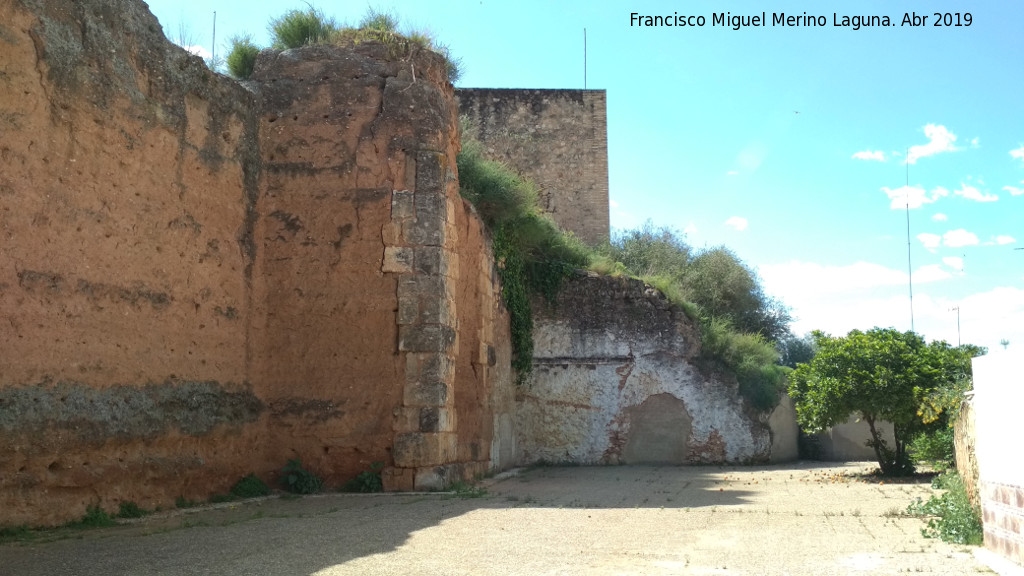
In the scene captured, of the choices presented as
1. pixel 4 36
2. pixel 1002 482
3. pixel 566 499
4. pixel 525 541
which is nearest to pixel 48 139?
pixel 4 36

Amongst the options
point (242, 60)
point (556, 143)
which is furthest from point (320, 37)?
point (556, 143)

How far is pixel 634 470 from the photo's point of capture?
1246 centimetres

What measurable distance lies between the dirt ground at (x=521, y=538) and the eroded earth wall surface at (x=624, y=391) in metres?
4.63

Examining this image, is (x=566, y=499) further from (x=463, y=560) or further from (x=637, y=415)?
(x=637, y=415)

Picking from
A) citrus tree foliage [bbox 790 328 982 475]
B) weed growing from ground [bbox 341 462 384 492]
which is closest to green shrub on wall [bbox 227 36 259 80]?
weed growing from ground [bbox 341 462 384 492]

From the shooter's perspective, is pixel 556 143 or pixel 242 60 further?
pixel 556 143

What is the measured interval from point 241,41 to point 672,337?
24.9 feet

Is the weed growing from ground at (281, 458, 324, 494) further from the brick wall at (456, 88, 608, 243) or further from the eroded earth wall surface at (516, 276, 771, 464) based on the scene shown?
the brick wall at (456, 88, 608, 243)

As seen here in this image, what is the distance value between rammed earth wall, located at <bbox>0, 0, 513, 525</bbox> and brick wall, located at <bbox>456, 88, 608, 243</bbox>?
32.7 feet

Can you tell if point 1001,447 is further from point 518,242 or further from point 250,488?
point 518,242

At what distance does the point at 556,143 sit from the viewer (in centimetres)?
2061

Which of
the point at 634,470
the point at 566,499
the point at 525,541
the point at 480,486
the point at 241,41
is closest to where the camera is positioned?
the point at 525,541

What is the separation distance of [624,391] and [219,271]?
7.14m

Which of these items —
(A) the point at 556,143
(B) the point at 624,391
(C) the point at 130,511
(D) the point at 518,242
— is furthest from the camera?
(A) the point at 556,143
